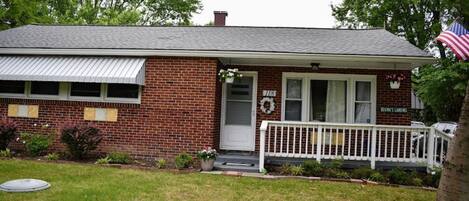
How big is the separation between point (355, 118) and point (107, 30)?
8.13 meters

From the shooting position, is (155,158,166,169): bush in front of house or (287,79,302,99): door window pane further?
(287,79,302,99): door window pane

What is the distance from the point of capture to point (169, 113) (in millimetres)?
10172

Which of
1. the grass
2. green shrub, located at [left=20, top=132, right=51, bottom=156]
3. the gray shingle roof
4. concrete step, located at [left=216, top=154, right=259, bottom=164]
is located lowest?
the grass

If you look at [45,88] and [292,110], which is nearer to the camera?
[45,88]

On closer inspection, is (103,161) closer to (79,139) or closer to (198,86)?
(79,139)

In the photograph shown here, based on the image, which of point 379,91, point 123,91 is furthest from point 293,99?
point 123,91

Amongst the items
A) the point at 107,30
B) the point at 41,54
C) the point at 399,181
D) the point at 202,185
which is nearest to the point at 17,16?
the point at 107,30

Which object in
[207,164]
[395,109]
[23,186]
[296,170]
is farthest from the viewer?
Answer: [395,109]

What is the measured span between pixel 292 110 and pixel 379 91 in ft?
7.50

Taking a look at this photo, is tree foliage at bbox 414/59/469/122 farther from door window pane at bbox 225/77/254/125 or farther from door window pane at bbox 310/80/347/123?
door window pane at bbox 225/77/254/125

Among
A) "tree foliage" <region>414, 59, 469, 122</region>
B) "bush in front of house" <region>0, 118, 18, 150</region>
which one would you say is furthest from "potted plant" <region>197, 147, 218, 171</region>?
"tree foliage" <region>414, 59, 469, 122</region>

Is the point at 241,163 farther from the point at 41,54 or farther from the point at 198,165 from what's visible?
the point at 41,54

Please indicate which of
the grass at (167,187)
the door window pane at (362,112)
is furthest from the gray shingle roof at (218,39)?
the grass at (167,187)

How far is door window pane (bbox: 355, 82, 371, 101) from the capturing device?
10.8 m
